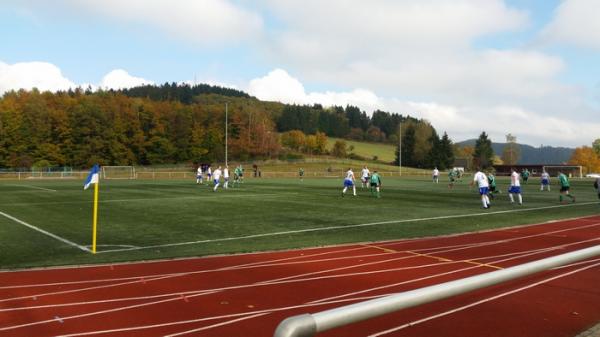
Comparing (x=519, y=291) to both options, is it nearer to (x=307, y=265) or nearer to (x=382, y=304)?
(x=307, y=265)

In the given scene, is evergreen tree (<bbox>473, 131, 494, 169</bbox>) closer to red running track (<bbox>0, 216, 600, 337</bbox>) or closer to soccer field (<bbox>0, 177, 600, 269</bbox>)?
soccer field (<bbox>0, 177, 600, 269</bbox>)

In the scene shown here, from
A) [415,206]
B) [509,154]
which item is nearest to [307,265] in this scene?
[415,206]

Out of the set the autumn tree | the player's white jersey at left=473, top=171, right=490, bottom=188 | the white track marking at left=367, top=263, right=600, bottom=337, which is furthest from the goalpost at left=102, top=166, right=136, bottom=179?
the autumn tree

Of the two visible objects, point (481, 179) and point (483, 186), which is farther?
point (481, 179)

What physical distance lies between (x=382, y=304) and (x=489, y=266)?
7.68 metres

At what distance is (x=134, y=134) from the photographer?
9838 cm

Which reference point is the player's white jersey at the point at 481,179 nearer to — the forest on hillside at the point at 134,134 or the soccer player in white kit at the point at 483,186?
the soccer player in white kit at the point at 483,186

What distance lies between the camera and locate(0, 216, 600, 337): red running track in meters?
5.32

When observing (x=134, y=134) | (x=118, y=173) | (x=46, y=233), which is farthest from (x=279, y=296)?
(x=134, y=134)

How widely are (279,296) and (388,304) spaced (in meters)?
4.90

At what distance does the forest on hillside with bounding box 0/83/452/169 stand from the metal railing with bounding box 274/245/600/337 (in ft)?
303

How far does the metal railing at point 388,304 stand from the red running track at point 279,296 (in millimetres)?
2908

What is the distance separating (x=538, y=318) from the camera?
5.74 metres

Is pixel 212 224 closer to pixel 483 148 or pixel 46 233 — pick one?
pixel 46 233
